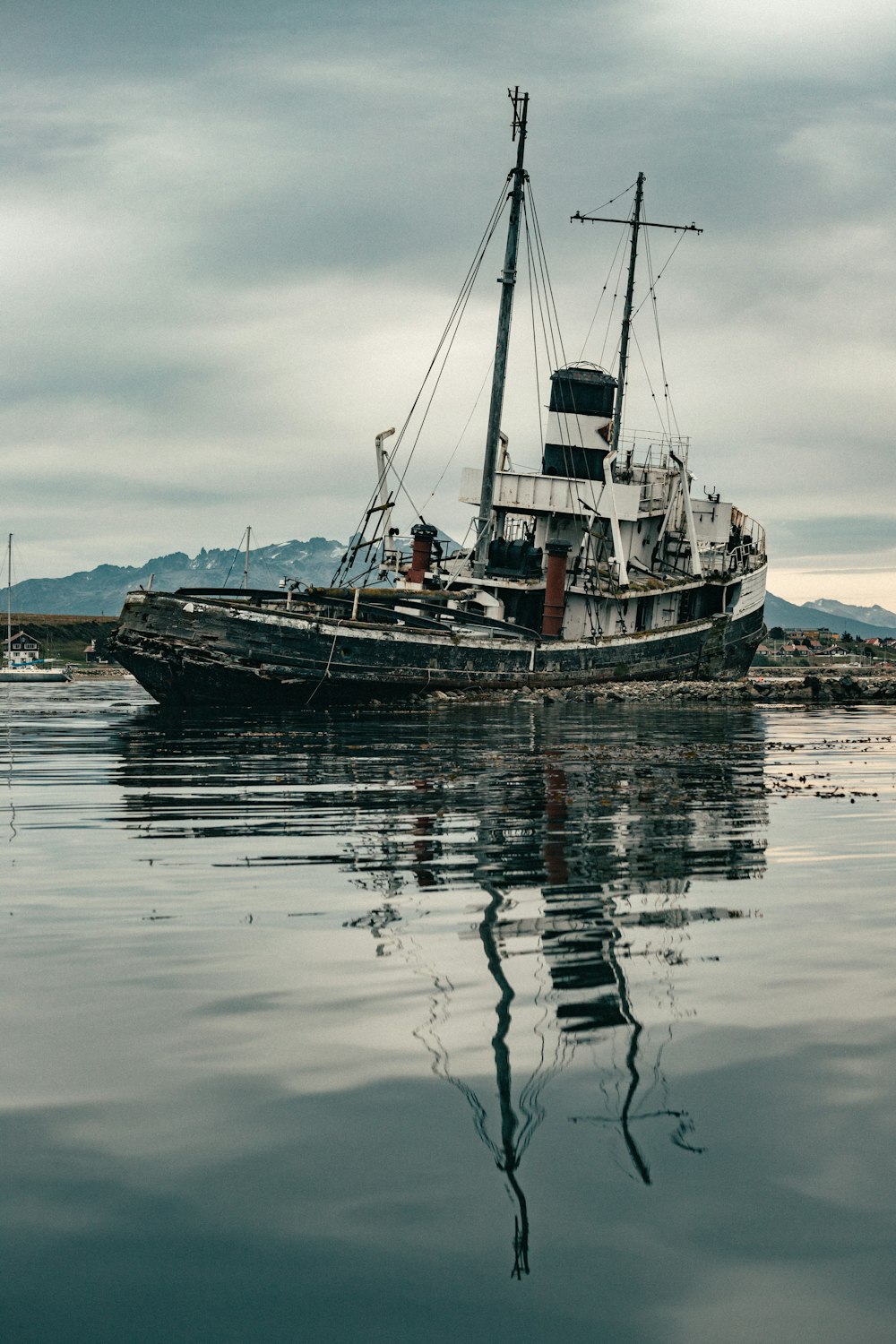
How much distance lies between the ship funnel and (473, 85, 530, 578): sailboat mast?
8.86 m

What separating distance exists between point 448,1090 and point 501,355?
47836mm

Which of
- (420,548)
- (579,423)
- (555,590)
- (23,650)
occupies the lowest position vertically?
(23,650)

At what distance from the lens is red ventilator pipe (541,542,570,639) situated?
172 ft

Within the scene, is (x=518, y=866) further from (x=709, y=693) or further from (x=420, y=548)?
(x=709, y=693)

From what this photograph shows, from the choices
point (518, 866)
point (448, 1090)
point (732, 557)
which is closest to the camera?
point (448, 1090)

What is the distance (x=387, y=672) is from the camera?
146ft

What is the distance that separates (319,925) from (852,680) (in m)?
56.4

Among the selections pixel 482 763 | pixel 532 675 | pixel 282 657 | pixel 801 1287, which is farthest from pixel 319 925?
pixel 532 675

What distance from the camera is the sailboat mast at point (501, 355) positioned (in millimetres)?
50938

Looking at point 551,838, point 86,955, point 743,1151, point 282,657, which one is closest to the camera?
point 743,1151

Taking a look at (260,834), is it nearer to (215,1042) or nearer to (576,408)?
(215,1042)

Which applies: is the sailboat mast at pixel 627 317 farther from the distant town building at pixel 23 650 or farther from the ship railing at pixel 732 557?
the distant town building at pixel 23 650

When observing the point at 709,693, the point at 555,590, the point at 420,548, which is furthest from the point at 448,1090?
the point at 709,693

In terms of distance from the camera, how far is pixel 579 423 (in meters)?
60.2
